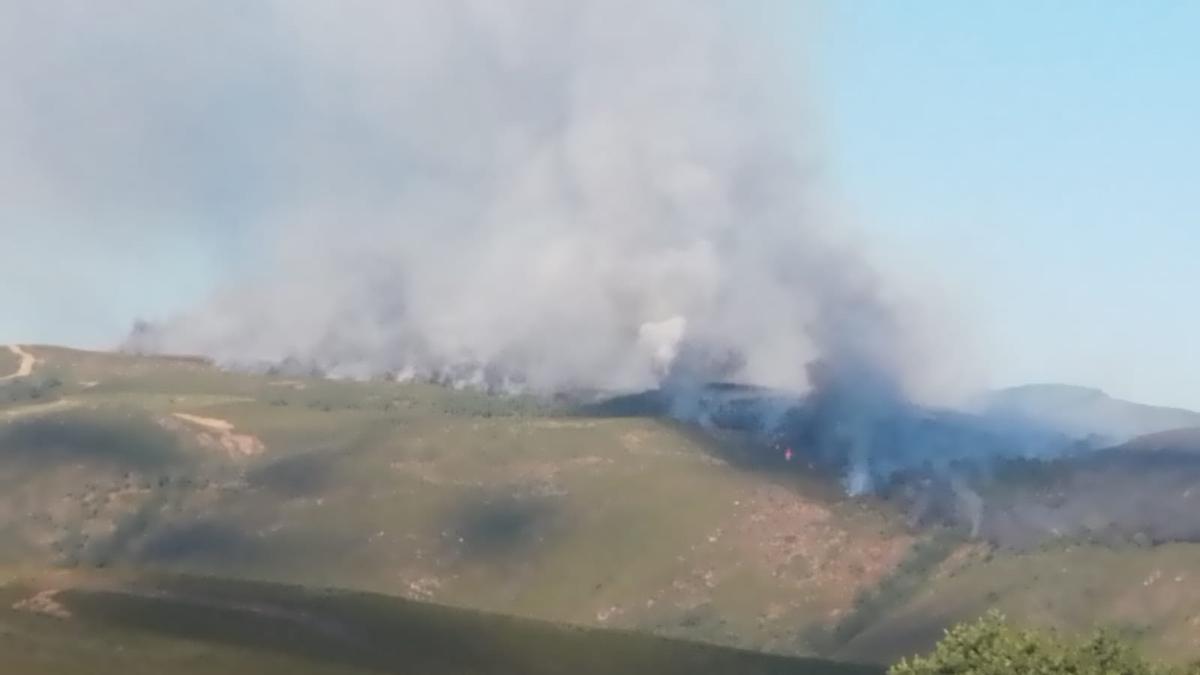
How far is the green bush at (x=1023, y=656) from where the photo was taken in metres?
104

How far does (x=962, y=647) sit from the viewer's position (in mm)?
108000

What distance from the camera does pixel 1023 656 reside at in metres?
105

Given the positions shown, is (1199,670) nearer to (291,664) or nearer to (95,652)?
(291,664)

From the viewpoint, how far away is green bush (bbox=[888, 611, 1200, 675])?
103500mm

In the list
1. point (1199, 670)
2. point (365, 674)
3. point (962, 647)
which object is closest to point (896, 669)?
point (962, 647)

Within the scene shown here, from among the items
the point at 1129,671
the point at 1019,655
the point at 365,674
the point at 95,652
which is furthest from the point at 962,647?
the point at 95,652

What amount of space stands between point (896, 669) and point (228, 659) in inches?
4634

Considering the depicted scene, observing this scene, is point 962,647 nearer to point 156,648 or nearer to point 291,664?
point 291,664

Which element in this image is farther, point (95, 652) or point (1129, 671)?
point (95, 652)

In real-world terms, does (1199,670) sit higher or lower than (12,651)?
higher

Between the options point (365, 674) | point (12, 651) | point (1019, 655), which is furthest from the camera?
point (365, 674)

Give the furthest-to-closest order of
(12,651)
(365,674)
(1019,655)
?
(365,674) → (12,651) → (1019,655)

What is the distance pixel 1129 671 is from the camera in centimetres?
10706

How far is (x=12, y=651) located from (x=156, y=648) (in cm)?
→ 2132
